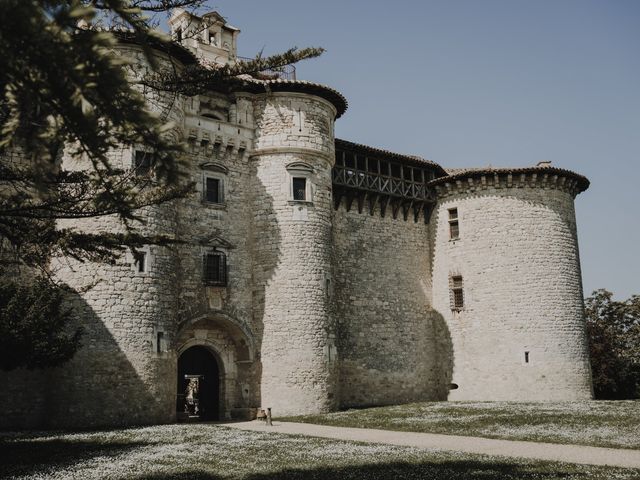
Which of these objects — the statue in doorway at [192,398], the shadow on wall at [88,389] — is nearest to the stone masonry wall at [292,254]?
the shadow on wall at [88,389]

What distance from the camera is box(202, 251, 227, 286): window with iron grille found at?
23.1 m

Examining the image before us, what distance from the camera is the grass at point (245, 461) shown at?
34.4ft

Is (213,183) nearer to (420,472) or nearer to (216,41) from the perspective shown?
(216,41)

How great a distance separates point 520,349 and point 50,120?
76.7 ft

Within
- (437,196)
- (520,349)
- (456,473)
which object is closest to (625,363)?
(520,349)

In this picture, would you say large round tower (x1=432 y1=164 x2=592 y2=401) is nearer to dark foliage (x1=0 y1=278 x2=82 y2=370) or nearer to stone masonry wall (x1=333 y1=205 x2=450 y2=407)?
stone masonry wall (x1=333 y1=205 x2=450 y2=407)

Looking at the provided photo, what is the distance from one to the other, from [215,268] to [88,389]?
A: 6.20 metres

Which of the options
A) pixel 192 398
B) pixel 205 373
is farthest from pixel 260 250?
pixel 192 398

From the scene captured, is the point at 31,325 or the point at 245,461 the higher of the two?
the point at 31,325

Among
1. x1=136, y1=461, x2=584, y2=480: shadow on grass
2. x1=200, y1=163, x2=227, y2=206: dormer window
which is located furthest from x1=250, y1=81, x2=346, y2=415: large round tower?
x1=136, y1=461, x2=584, y2=480: shadow on grass

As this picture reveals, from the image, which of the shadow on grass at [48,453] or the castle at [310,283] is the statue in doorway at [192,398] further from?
the shadow on grass at [48,453]

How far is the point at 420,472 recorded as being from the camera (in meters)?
10.5

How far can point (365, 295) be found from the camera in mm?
27516

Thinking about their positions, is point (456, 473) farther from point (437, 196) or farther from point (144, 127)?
point (437, 196)
